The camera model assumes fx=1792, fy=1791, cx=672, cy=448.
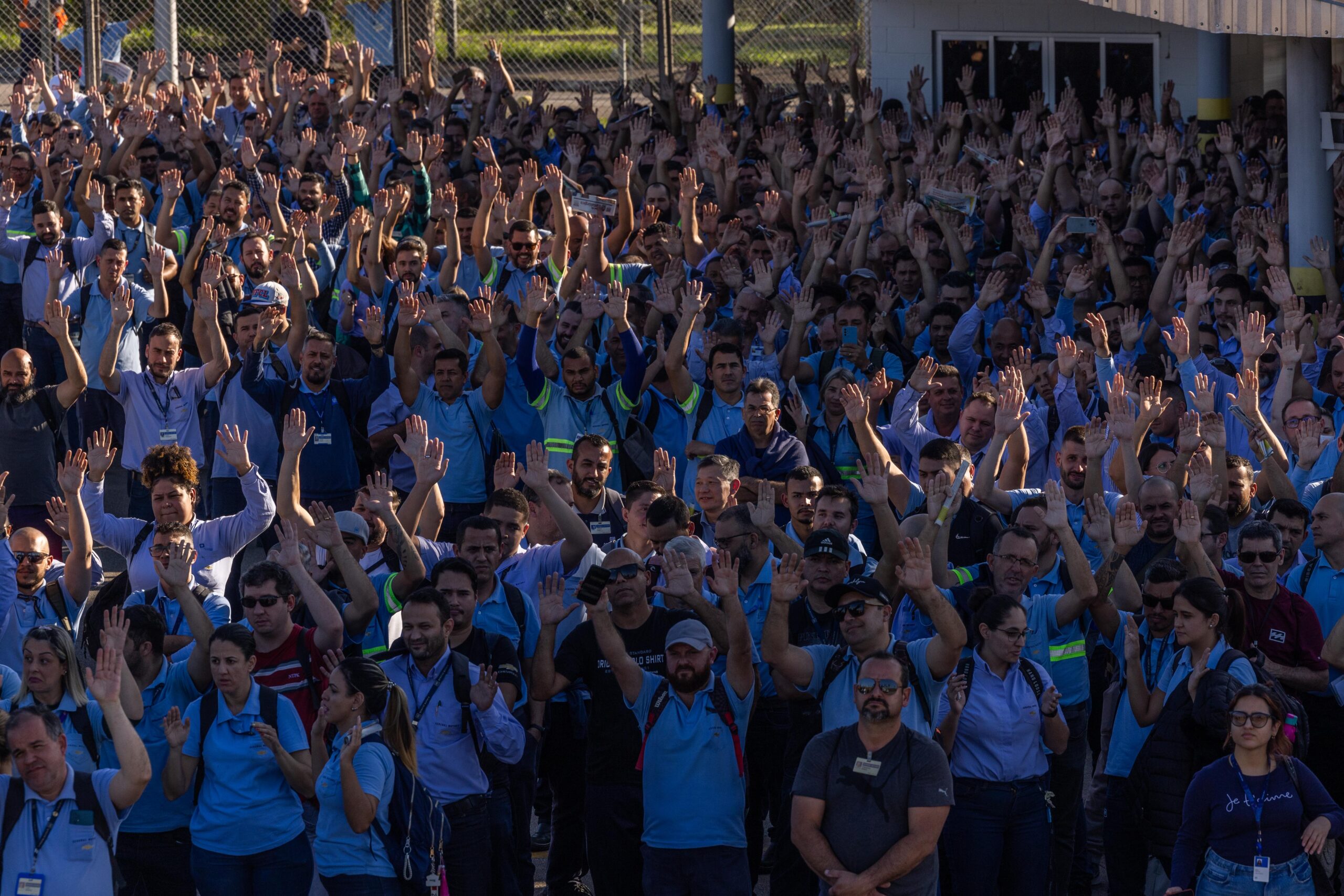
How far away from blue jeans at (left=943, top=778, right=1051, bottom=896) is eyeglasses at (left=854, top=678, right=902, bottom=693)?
2.73ft

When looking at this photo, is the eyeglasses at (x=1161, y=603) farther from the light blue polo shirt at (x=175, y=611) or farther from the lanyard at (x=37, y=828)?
the lanyard at (x=37, y=828)

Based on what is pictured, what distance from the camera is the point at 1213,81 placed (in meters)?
15.9

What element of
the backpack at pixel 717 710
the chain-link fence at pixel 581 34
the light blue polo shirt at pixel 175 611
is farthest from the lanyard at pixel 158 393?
the chain-link fence at pixel 581 34

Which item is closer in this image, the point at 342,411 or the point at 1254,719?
the point at 1254,719

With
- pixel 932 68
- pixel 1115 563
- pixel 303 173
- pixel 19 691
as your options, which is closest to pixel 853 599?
pixel 1115 563

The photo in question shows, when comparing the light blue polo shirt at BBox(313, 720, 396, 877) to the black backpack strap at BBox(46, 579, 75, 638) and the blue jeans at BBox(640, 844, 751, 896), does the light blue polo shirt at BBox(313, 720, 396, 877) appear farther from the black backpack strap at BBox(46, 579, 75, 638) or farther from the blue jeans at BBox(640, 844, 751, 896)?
the black backpack strap at BBox(46, 579, 75, 638)

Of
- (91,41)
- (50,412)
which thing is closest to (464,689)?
(50,412)

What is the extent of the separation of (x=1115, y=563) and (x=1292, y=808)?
58.1 inches

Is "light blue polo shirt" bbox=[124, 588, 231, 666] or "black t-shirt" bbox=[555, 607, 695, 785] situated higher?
"light blue polo shirt" bbox=[124, 588, 231, 666]

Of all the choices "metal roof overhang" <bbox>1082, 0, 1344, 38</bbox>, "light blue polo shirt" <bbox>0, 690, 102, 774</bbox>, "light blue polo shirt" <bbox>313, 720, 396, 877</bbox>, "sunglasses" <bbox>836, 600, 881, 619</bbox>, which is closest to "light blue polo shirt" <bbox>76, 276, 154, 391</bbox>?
"light blue polo shirt" <bbox>0, 690, 102, 774</bbox>

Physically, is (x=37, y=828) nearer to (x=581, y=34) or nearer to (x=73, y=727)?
(x=73, y=727)

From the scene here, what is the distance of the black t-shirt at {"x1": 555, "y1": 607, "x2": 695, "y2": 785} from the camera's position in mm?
6895

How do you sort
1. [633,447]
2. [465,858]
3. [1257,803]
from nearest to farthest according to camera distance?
1. [1257,803]
2. [465,858]
3. [633,447]

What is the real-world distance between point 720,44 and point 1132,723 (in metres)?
13.9
